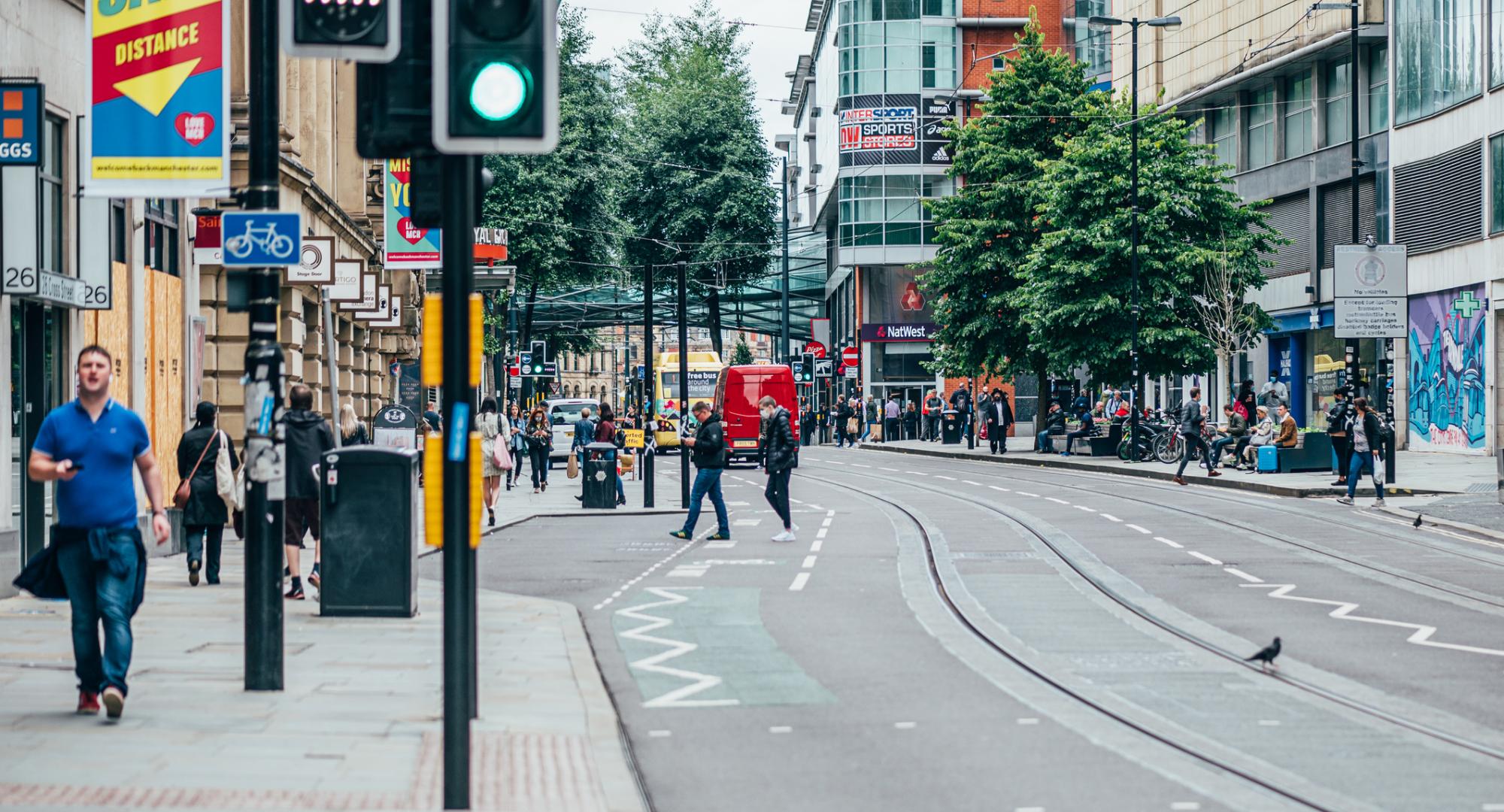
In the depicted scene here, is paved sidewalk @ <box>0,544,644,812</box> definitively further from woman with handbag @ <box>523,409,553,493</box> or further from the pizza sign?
the pizza sign

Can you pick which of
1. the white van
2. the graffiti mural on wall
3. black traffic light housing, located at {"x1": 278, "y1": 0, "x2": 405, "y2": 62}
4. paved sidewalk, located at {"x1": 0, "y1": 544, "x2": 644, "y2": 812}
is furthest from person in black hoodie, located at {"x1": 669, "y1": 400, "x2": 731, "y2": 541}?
the white van

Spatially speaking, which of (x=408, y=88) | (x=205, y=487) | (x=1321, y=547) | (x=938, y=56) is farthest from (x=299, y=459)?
(x=938, y=56)

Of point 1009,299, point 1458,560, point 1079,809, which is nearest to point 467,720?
point 1079,809

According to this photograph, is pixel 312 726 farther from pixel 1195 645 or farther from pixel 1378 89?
pixel 1378 89

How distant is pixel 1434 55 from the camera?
40.9 m

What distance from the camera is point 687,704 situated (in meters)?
9.61

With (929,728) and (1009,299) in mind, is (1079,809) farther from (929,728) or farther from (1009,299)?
(1009,299)

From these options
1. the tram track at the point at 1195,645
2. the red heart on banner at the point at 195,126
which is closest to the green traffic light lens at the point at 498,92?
the tram track at the point at 1195,645

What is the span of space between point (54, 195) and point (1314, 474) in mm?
23736

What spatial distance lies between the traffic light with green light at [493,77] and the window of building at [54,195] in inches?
420

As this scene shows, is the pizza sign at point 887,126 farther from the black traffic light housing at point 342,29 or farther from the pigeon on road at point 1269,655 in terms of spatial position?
the black traffic light housing at point 342,29

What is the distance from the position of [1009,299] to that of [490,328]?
50.5ft

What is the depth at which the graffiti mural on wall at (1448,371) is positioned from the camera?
38969 millimetres

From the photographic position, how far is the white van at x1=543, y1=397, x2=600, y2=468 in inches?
2014
